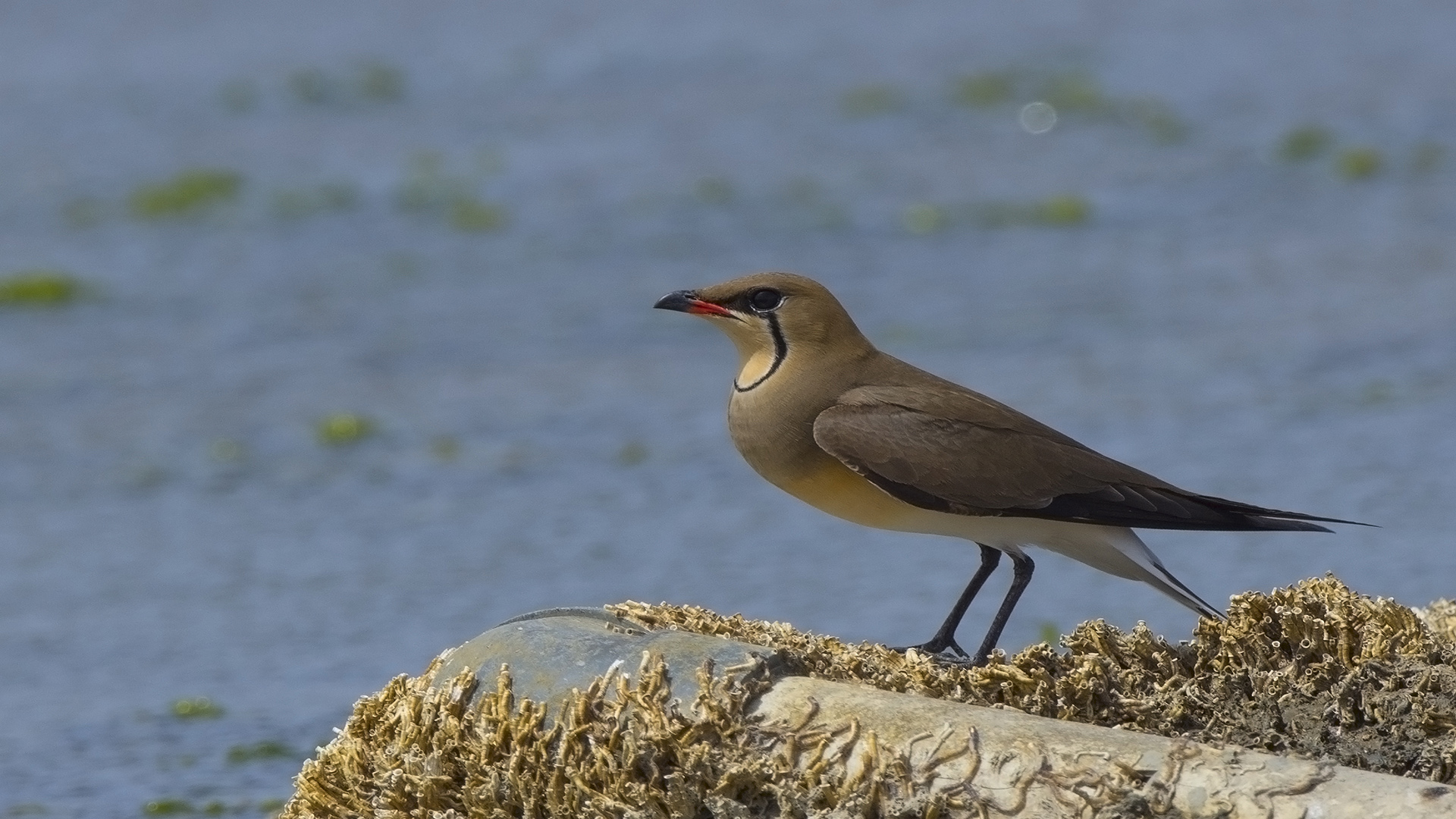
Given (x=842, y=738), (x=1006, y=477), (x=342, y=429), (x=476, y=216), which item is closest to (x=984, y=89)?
(x=476, y=216)

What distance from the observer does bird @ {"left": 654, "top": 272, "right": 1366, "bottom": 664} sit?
5.71 meters

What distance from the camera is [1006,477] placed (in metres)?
5.76

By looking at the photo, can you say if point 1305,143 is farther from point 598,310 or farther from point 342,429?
point 342,429

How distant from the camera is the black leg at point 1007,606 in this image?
5520 mm

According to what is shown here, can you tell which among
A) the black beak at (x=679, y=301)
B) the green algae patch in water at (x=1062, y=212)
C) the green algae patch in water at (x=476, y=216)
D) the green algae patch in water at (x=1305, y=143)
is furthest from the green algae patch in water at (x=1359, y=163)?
the black beak at (x=679, y=301)

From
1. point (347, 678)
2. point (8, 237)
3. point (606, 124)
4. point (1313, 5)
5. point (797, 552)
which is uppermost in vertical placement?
point (1313, 5)

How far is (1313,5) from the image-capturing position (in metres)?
18.8

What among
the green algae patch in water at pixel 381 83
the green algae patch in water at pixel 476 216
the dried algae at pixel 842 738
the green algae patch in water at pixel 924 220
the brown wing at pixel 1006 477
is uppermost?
the green algae patch in water at pixel 381 83

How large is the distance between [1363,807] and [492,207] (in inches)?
424

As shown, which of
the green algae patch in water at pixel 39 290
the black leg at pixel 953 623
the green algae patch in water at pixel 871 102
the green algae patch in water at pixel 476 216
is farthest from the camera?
the green algae patch in water at pixel 871 102

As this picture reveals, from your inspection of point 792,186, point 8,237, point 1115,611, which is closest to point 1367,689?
point 1115,611

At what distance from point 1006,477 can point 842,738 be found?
1429 millimetres

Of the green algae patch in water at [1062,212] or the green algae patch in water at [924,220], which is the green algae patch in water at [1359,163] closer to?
the green algae patch in water at [1062,212]

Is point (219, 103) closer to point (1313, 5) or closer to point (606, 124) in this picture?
point (606, 124)
